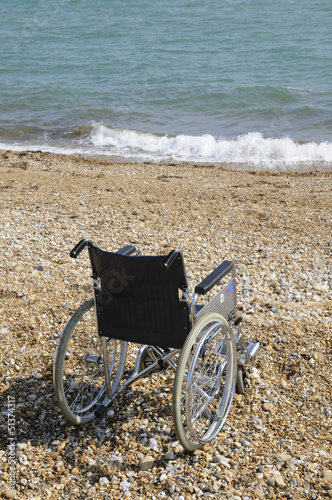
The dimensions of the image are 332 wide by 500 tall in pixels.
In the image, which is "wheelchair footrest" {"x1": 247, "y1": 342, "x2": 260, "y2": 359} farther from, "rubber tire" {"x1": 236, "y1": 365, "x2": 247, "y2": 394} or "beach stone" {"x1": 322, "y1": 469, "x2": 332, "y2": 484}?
"beach stone" {"x1": 322, "y1": 469, "x2": 332, "y2": 484}

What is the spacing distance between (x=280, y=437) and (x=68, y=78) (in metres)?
17.7

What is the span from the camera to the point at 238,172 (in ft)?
34.6

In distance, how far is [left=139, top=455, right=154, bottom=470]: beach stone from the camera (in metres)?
3.00

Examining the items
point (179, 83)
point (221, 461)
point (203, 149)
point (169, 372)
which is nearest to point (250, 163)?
point (203, 149)

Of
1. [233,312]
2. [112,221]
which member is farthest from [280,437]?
[112,221]

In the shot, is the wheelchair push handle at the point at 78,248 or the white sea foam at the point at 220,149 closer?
the wheelchair push handle at the point at 78,248

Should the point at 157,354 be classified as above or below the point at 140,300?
below

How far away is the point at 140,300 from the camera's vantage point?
10.2 feet

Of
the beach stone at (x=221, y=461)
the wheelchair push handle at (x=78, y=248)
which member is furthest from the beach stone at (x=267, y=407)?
the wheelchair push handle at (x=78, y=248)

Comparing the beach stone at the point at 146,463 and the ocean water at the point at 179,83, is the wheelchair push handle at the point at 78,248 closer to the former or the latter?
the beach stone at the point at 146,463

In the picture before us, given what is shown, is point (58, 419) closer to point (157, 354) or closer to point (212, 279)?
point (157, 354)

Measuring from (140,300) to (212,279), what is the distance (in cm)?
43

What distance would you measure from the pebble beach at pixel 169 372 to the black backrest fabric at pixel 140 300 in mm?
586

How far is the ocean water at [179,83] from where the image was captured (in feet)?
42.6
